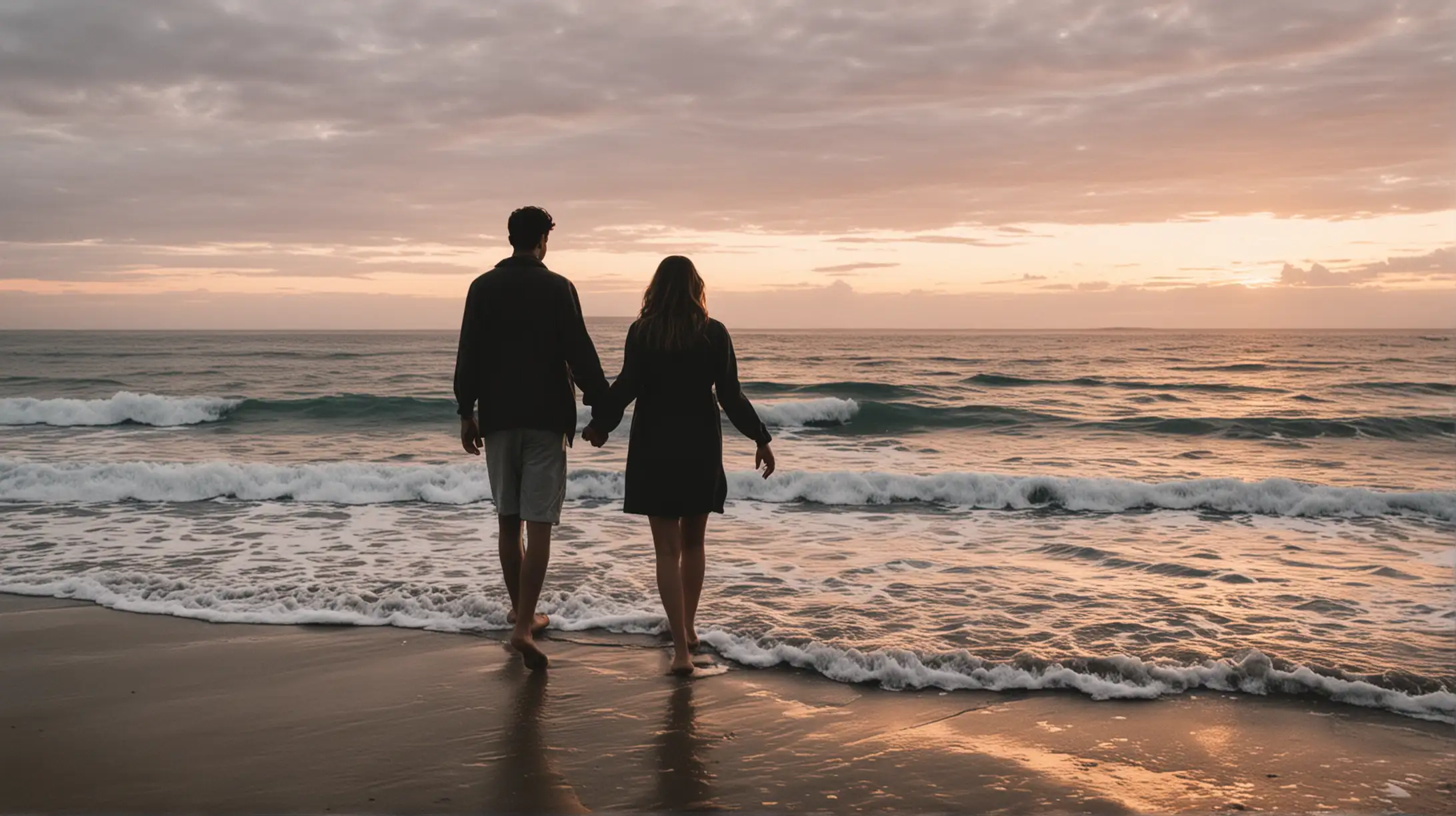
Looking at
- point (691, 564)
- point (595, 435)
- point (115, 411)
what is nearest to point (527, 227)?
point (595, 435)

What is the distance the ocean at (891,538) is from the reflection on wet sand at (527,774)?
1.17 meters

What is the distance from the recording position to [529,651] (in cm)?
446

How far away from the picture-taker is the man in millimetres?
4285

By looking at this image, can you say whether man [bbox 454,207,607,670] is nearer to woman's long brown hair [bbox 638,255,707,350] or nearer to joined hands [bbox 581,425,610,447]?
joined hands [bbox 581,425,610,447]

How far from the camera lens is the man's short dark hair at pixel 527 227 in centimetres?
438

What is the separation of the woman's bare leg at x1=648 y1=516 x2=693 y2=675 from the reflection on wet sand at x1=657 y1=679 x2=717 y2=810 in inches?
14.5

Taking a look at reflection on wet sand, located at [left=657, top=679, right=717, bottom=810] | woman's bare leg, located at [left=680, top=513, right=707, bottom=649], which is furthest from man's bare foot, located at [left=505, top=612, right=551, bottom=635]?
reflection on wet sand, located at [left=657, top=679, right=717, bottom=810]

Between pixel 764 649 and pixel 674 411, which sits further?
pixel 764 649

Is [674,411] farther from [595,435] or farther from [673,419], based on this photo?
[595,435]

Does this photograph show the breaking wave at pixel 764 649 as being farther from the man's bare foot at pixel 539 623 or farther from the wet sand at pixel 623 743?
the man's bare foot at pixel 539 623

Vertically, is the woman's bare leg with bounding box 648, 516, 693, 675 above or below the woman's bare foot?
above

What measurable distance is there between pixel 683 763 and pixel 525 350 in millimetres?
1905

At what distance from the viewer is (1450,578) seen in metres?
6.62

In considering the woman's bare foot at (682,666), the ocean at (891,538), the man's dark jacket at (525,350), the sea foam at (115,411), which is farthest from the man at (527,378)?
the sea foam at (115,411)
